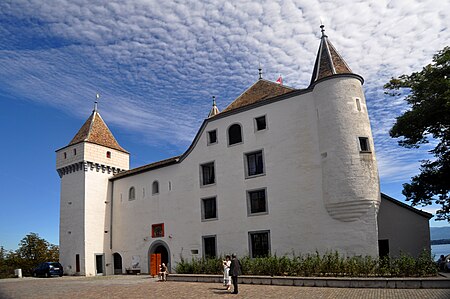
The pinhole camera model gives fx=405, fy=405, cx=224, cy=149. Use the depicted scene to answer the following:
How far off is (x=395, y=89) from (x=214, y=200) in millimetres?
13888

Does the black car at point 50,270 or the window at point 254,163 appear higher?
the window at point 254,163

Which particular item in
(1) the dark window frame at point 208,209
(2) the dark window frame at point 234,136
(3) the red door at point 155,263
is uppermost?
(2) the dark window frame at point 234,136

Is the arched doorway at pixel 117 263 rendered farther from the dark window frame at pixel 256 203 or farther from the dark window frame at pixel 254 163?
the dark window frame at pixel 254 163

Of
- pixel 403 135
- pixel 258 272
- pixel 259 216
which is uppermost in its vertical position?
pixel 403 135

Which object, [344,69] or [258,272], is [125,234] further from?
[344,69]

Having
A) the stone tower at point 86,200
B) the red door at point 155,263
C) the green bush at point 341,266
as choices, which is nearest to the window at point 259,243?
the green bush at point 341,266

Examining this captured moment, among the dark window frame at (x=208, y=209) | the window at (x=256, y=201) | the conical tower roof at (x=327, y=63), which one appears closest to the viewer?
the conical tower roof at (x=327, y=63)

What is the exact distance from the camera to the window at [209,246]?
27.5 metres

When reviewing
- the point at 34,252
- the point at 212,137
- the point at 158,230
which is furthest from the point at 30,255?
the point at 212,137

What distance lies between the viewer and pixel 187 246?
29.0 metres

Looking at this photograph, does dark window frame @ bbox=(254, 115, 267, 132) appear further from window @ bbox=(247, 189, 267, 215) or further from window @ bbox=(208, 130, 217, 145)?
window @ bbox=(247, 189, 267, 215)

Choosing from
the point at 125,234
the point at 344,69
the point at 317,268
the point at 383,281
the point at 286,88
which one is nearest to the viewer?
the point at 383,281

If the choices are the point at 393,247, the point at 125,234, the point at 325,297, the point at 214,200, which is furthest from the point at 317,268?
the point at 125,234

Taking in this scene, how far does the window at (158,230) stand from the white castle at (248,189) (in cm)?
9
